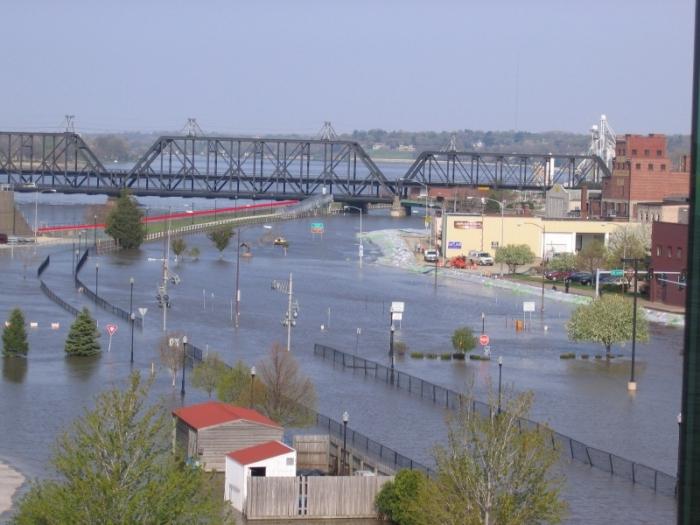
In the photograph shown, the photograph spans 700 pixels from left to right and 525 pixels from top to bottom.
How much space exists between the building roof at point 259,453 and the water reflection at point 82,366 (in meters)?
6.27

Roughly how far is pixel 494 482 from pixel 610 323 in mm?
12509

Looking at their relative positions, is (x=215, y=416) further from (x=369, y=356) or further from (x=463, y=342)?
(x=463, y=342)

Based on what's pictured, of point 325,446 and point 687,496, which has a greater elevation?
point 687,496

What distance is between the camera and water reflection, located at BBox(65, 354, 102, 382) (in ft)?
57.2

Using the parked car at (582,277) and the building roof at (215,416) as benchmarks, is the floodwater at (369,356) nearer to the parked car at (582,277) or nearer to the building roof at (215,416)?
the building roof at (215,416)

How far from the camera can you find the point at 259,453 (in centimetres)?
1105

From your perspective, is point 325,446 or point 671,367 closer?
point 325,446

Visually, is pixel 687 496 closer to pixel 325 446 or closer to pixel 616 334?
pixel 325 446

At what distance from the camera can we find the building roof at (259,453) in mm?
10953

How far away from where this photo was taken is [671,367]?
19.9 m

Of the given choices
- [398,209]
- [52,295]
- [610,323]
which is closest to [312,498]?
[610,323]

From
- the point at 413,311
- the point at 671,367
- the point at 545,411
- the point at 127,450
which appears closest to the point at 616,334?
the point at 671,367

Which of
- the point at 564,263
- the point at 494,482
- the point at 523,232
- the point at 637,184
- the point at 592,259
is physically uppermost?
the point at 637,184

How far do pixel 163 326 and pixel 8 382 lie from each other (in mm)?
5704
